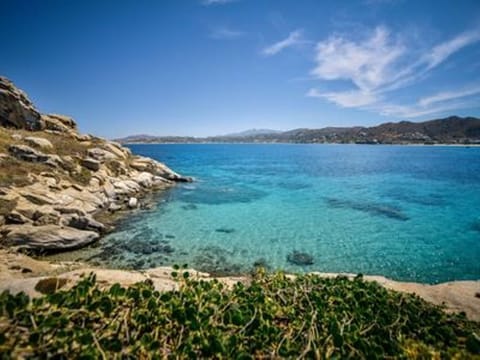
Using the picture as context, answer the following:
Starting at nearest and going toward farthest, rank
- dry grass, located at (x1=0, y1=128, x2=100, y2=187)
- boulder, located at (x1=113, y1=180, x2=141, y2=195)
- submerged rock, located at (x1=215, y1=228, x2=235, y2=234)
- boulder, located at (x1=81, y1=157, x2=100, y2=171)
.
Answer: dry grass, located at (x1=0, y1=128, x2=100, y2=187) < submerged rock, located at (x1=215, y1=228, x2=235, y2=234) < boulder, located at (x1=113, y1=180, x2=141, y2=195) < boulder, located at (x1=81, y1=157, x2=100, y2=171)

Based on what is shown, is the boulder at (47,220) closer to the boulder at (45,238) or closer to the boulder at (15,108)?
the boulder at (45,238)

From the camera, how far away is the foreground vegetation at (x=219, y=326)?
2.58 meters

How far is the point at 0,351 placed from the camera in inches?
85.0

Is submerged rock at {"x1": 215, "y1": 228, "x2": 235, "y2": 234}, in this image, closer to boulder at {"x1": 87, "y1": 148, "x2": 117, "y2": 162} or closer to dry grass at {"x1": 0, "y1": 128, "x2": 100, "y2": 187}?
dry grass at {"x1": 0, "y1": 128, "x2": 100, "y2": 187}

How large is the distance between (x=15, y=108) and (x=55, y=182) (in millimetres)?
18488

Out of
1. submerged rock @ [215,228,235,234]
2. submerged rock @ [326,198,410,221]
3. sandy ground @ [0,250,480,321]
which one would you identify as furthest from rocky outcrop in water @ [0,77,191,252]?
submerged rock @ [326,198,410,221]

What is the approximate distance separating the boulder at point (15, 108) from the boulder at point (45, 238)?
79.0 feet

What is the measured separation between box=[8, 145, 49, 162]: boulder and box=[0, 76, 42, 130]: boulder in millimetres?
12268

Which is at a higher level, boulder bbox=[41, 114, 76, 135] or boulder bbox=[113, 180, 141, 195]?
boulder bbox=[41, 114, 76, 135]

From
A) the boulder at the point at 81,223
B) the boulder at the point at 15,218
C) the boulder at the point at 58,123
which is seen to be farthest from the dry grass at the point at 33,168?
the boulder at the point at 58,123

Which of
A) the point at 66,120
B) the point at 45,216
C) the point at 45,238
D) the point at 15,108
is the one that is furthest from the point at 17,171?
the point at 66,120

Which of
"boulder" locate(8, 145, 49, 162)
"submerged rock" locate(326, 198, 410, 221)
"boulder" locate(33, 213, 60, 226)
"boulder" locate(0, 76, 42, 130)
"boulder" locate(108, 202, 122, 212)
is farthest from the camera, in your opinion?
"boulder" locate(0, 76, 42, 130)

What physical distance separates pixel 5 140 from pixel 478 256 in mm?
33284

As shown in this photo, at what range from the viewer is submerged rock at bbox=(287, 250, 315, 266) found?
1222 centimetres
